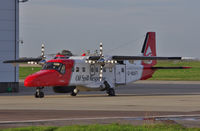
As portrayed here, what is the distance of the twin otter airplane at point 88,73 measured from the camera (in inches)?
1373

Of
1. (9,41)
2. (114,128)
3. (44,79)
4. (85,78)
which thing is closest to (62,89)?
(85,78)

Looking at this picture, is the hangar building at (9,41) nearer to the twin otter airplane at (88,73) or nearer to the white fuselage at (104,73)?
the twin otter airplane at (88,73)

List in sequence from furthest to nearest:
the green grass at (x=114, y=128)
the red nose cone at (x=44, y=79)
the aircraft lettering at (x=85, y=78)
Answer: the aircraft lettering at (x=85, y=78) < the red nose cone at (x=44, y=79) < the green grass at (x=114, y=128)

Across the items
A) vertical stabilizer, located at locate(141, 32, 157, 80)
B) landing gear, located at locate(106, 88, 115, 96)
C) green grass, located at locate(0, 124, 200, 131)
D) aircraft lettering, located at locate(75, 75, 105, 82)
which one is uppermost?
vertical stabilizer, located at locate(141, 32, 157, 80)

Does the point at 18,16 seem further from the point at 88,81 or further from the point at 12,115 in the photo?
the point at 12,115

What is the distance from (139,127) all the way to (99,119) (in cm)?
330

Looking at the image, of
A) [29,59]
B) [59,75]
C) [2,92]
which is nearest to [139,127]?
[59,75]

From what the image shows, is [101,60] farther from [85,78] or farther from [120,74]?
[120,74]

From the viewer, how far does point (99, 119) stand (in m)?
19.9

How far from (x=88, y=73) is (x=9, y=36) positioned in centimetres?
956

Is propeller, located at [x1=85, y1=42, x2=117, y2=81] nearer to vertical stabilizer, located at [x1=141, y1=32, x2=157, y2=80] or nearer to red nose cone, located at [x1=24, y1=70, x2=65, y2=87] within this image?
red nose cone, located at [x1=24, y1=70, x2=65, y2=87]

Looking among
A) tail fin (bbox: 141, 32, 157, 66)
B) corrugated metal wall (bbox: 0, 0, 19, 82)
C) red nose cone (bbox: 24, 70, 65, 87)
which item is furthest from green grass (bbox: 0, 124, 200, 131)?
corrugated metal wall (bbox: 0, 0, 19, 82)

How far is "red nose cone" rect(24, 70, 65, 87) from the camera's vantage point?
3359cm

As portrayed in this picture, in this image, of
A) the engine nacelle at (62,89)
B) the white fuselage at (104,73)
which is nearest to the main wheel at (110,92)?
the white fuselage at (104,73)
